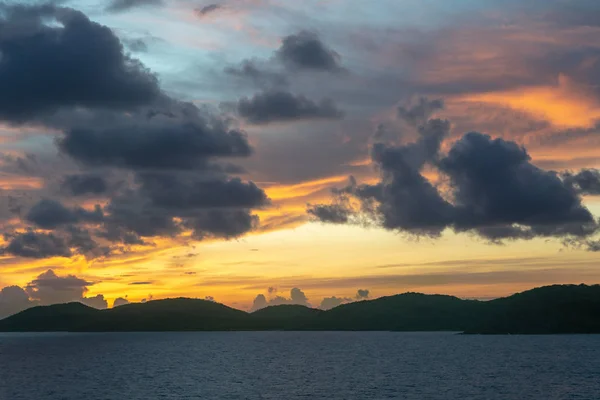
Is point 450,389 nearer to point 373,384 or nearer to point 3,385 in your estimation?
point 373,384

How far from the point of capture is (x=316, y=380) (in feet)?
618

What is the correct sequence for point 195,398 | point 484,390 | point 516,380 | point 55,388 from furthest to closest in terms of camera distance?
point 516,380 < point 55,388 < point 484,390 < point 195,398

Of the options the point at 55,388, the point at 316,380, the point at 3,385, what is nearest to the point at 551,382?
the point at 316,380

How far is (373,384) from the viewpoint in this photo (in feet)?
574

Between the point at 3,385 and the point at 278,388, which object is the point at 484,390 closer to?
the point at 278,388

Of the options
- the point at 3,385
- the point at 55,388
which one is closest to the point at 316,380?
the point at 55,388

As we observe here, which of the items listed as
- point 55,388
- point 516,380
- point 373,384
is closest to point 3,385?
point 55,388

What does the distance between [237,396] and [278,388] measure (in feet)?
55.2

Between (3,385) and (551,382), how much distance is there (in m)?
142

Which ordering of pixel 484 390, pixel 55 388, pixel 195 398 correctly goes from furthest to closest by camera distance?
pixel 55 388, pixel 484 390, pixel 195 398

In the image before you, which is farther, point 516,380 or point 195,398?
point 516,380

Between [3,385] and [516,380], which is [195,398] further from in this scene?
[516,380]

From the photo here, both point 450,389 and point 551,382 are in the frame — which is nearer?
point 450,389

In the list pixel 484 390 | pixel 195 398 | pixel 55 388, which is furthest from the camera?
pixel 55 388
